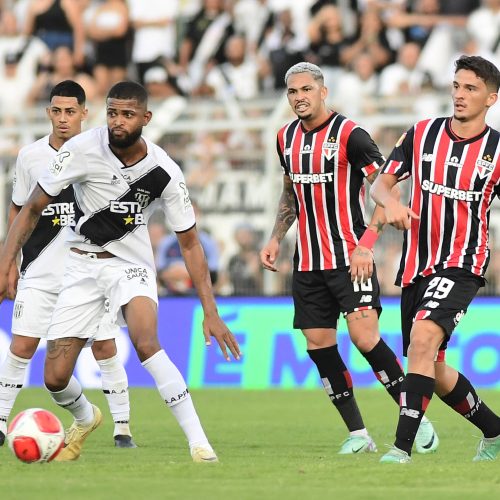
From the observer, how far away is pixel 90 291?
855cm

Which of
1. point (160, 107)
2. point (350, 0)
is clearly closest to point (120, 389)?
point (160, 107)

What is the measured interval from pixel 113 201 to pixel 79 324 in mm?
849

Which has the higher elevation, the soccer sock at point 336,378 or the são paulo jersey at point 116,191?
the são paulo jersey at point 116,191

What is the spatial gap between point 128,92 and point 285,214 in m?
2.10

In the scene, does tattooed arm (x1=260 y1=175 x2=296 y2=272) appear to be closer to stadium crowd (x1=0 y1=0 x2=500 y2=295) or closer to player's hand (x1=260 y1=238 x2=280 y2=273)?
player's hand (x1=260 y1=238 x2=280 y2=273)

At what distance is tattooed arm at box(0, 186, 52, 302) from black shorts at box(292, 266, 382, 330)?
217cm

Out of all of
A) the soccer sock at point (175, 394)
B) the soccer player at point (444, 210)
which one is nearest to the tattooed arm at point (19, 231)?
the soccer sock at point (175, 394)

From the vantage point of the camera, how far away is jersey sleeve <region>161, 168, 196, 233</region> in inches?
324

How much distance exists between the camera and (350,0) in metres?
20.1

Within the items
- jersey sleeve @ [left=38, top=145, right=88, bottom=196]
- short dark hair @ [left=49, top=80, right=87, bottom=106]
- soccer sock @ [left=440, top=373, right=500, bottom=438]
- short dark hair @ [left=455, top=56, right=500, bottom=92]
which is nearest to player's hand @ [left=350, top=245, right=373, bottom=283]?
soccer sock @ [left=440, top=373, right=500, bottom=438]

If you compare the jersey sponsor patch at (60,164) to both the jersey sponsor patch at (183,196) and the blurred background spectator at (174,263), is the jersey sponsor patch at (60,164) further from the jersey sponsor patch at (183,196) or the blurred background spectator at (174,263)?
the blurred background spectator at (174,263)

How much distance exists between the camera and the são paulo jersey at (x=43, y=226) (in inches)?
383

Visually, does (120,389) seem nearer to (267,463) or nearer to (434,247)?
(267,463)

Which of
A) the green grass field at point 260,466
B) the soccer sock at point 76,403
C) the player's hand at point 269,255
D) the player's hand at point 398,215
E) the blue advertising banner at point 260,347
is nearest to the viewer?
the green grass field at point 260,466
